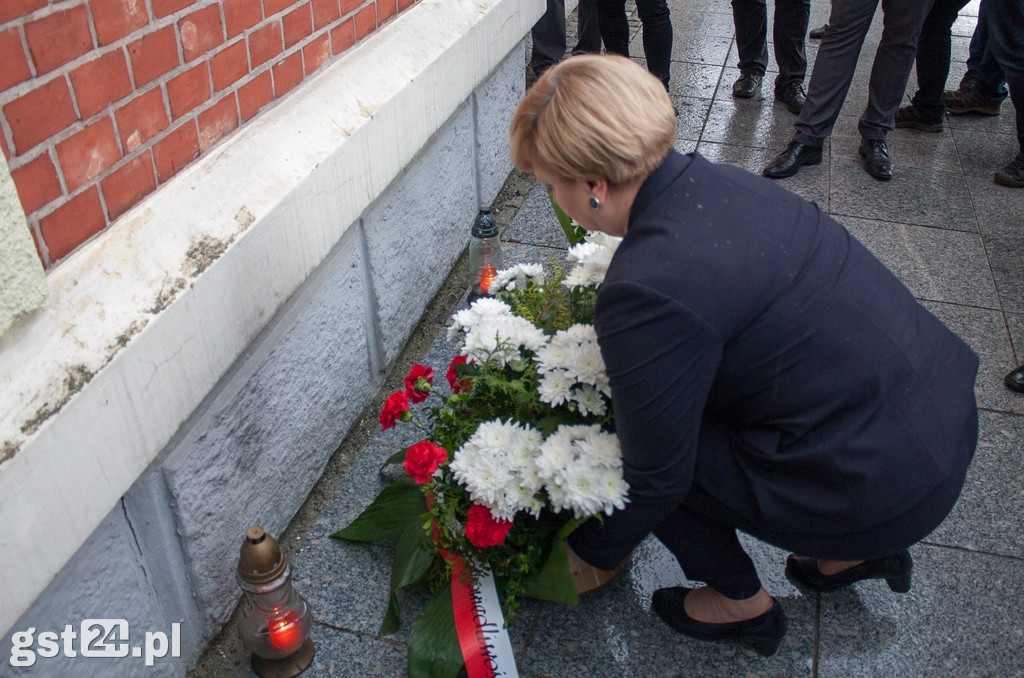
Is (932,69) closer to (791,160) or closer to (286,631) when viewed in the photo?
(791,160)

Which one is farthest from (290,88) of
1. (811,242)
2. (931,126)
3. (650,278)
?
(931,126)

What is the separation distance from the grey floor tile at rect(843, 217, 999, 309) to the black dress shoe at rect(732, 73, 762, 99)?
4.94 feet

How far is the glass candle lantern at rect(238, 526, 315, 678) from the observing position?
1.87m

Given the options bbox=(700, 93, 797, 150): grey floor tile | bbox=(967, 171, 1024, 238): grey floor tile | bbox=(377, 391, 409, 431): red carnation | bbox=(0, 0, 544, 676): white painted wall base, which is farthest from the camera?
bbox=(700, 93, 797, 150): grey floor tile

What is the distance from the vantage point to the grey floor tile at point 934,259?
356 cm

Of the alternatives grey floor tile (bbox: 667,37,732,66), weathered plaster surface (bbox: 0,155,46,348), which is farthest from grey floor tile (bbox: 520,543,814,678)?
grey floor tile (bbox: 667,37,732,66)

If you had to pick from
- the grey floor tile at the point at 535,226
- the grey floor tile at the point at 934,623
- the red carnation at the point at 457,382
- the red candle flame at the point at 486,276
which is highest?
the red carnation at the point at 457,382

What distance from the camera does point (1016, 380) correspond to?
300cm

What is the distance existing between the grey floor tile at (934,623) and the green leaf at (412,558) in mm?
993

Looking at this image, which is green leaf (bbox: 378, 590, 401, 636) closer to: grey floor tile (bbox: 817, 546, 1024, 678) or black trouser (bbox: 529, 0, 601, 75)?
grey floor tile (bbox: 817, 546, 1024, 678)

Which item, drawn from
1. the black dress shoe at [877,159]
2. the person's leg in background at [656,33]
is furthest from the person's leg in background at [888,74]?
the person's leg in background at [656,33]

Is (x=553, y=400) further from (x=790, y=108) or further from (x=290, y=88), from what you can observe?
(x=790, y=108)

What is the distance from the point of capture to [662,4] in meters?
4.83

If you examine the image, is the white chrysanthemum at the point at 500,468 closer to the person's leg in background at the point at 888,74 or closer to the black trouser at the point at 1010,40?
the person's leg in background at the point at 888,74
